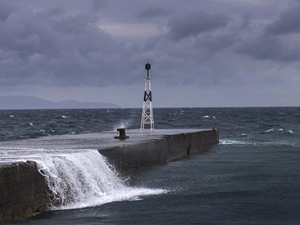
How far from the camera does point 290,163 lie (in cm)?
2306

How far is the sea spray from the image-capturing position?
43.1 ft

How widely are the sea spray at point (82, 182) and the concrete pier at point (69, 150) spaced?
1.29 feet

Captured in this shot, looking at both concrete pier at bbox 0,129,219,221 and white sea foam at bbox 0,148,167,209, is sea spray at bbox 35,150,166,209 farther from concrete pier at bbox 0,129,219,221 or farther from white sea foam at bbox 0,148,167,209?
concrete pier at bbox 0,129,219,221

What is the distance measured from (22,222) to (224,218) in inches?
A: 165

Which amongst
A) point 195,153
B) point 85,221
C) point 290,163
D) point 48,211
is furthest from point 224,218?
point 195,153

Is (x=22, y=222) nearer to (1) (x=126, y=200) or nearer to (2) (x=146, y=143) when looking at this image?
(1) (x=126, y=200)

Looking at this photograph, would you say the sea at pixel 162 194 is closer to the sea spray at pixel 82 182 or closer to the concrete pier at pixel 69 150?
the sea spray at pixel 82 182

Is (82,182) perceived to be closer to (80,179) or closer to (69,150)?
(80,179)

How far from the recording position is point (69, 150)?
16.8m

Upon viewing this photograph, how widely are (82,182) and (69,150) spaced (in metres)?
2.64

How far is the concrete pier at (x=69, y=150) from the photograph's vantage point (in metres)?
11.6

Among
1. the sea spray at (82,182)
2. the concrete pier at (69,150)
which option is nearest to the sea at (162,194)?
the sea spray at (82,182)

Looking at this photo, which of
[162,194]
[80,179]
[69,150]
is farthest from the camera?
[69,150]

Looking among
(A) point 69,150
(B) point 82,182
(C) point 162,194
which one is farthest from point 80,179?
(A) point 69,150
